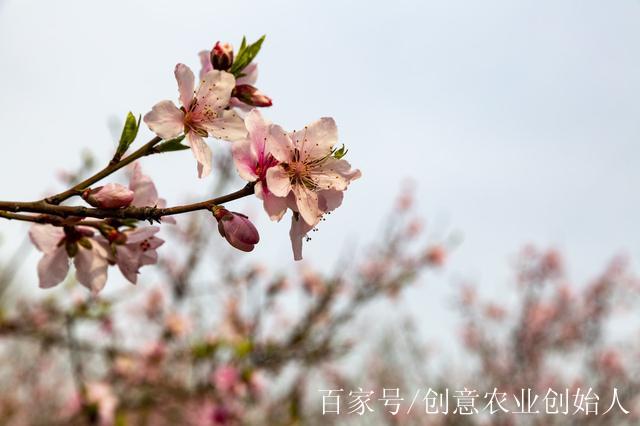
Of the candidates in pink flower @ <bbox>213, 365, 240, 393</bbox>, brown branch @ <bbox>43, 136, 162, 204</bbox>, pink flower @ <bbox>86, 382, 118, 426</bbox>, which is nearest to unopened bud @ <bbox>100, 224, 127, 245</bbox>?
brown branch @ <bbox>43, 136, 162, 204</bbox>

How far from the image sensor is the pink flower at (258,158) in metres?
1.14

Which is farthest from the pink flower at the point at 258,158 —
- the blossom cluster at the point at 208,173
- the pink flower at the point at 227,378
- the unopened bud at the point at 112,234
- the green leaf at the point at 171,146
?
the pink flower at the point at 227,378

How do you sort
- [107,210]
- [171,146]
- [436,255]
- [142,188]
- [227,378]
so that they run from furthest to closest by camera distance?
[436,255]
[227,378]
[142,188]
[171,146]
[107,210]

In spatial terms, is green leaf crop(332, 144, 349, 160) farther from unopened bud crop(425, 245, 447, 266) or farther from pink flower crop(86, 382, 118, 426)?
unopened bud crop(425, 245, 447, 266)

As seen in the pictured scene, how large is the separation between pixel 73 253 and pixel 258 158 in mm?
484

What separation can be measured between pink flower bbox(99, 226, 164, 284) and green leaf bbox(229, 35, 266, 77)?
0.41m

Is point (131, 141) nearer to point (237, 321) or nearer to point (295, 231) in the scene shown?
point (295, 231)

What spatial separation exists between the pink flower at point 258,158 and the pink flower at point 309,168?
3 centimetres

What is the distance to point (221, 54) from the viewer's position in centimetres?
129

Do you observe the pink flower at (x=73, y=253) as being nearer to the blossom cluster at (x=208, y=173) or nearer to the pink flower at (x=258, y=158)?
the blossom cluster at (x=208, y=173)

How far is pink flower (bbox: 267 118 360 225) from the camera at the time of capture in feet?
3.76

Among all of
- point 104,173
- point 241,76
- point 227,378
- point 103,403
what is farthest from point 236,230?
point 227,378

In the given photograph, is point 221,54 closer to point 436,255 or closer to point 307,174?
point 307,174

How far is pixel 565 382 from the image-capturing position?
32.4 ft
